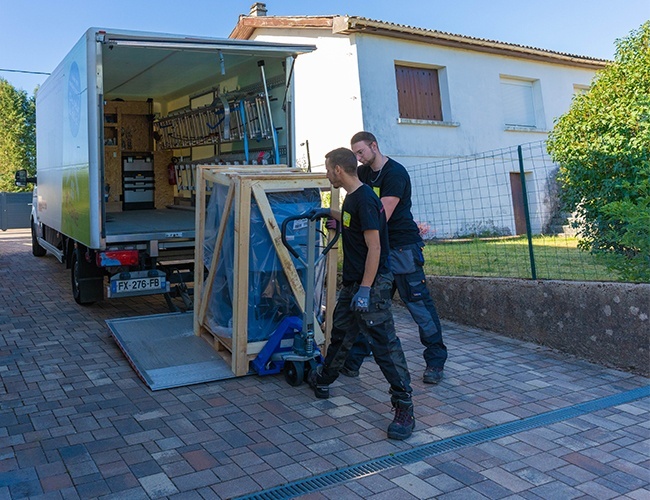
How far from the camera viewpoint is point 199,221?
5.78 metres

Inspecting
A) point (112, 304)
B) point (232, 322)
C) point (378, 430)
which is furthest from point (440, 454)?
point (112, 304)

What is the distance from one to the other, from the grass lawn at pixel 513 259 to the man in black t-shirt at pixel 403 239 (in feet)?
5.79

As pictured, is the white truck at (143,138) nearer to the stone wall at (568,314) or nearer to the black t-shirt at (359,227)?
the stone wall at (568,314)

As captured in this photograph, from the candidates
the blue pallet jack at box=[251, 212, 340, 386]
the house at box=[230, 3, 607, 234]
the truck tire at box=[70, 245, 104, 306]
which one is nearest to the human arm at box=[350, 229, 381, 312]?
the blue pallet jack at box=[251, 212, 340, 386]

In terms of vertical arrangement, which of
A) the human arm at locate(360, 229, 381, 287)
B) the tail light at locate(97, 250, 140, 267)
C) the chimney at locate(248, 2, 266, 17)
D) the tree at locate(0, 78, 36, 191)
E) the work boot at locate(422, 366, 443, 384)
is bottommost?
the work boot at locate(422, 366, 443, 384)

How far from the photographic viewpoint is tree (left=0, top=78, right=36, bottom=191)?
35.8 meters

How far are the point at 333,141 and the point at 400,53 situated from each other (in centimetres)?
248

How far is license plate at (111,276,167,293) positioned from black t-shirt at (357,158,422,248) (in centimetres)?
317

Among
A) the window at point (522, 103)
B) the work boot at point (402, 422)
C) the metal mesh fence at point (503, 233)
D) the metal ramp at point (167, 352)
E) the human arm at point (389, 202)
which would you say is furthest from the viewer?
the window at point (522, 103)

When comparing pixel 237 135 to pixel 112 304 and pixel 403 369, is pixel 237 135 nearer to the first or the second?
pixel 112 304

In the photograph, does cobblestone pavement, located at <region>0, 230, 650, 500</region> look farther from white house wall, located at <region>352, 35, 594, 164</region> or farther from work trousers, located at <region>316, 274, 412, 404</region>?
white house wall, located at <region>352, 35, 594, 164</region>

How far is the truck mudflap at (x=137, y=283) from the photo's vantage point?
6.77 m

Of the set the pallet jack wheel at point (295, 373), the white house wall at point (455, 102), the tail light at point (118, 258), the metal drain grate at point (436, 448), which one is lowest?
the metal drain grate at point (436, 448)

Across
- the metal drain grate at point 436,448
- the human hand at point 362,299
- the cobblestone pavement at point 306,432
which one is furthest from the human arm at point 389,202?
the metal drain grate at point 436,448
